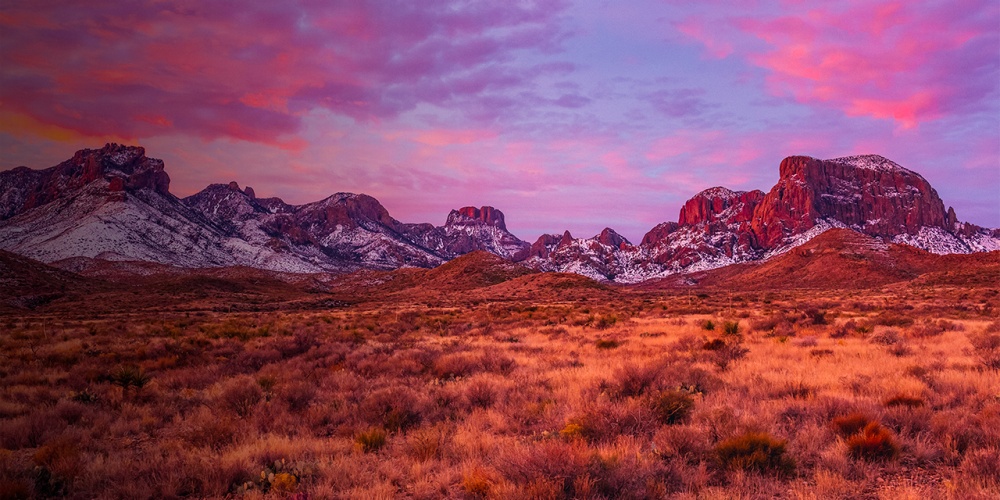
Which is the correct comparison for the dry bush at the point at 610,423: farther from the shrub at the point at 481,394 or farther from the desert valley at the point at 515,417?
the shrub at the point at 481,394

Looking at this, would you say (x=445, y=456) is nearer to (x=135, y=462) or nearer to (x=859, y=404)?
(x=135, y=462)

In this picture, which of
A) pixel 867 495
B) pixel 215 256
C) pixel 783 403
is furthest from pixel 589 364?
pixel 215 256

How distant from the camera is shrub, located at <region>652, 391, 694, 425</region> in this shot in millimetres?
8055

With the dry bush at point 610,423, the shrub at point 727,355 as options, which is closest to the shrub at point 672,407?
the dry bush at point 610,423

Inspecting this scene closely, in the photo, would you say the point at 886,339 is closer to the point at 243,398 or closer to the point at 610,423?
the point at 610,423

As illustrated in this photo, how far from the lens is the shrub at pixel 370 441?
7.32m

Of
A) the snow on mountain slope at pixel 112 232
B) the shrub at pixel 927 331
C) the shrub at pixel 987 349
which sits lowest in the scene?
the shrub at pixel 927 331

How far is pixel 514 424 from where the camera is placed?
831 cm

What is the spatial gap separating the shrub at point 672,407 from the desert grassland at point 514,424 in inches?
1.1

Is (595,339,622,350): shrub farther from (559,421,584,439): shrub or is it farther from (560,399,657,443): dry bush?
(559,421,584,439): shrub

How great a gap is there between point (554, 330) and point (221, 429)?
1731 cm

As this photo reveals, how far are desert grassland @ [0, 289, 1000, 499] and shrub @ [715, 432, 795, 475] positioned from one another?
2 centimetres

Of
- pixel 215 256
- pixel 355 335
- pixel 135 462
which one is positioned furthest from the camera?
pixel 215 256

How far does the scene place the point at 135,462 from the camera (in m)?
6.73
